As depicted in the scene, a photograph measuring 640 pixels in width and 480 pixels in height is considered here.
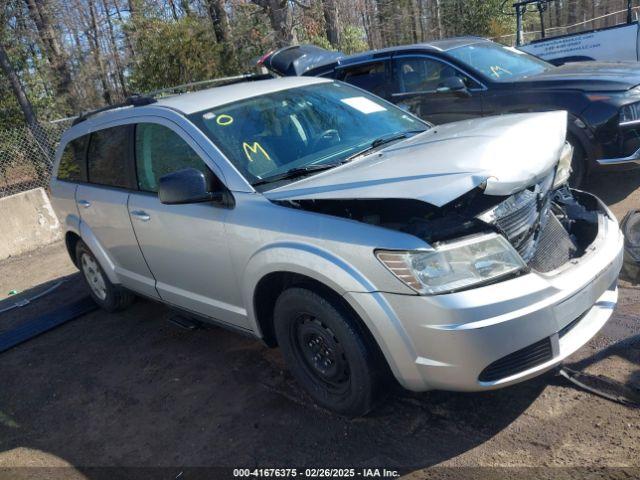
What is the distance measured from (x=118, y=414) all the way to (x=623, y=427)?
2951 mm

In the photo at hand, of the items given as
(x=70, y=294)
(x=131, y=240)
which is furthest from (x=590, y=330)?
(x=70, y=294)

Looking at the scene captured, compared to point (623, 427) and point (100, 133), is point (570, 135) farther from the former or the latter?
point (100, 133)

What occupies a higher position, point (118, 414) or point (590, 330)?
point (590, 330)

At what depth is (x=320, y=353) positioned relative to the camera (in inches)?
125

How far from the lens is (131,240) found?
169 inches

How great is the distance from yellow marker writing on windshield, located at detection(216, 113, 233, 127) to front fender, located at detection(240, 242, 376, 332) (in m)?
0.98

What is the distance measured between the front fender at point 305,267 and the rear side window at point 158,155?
0.77 meters

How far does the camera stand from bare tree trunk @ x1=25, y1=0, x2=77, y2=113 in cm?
1477

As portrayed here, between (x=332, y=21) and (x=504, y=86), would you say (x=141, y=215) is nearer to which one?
(x=504, y=86)

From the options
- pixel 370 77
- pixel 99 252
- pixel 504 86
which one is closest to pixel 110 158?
pixel 99 252

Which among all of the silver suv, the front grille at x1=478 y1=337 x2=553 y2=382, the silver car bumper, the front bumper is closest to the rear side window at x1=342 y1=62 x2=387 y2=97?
the silver car bumper

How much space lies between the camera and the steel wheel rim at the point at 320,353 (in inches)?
119

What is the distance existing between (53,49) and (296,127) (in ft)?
47.1

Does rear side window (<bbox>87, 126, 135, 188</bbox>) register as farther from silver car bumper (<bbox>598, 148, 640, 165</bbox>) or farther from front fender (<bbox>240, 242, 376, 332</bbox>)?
silver car bumper (<bbox>598, 148, 640, 165</bbox>)
